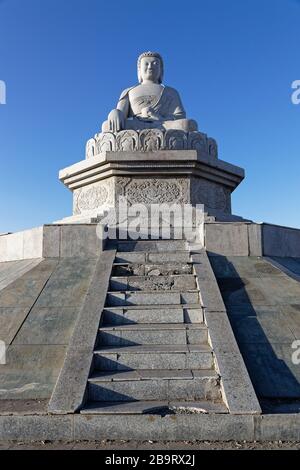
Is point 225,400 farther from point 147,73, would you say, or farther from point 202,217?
point 147,73

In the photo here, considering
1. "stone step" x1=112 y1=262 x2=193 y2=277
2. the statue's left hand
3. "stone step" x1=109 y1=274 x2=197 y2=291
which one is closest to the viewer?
"stone step" x1=109 y1=274 x2=197 y2=291

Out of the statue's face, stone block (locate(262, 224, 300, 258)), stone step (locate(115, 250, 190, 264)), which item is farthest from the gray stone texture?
the statue's face

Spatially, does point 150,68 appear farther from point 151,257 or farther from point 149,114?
point 151,257

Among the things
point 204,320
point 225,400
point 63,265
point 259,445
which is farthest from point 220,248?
point 259,445

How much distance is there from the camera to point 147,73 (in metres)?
11.3

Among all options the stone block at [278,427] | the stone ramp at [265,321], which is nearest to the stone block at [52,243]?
the stone ramp at [265,321]

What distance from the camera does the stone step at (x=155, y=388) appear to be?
4.04 m

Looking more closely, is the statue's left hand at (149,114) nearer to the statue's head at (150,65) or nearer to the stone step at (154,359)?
the statue's head at (150,65)

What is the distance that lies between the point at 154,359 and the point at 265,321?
1.54 metres

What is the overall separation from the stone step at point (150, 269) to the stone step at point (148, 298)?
636 millimetres

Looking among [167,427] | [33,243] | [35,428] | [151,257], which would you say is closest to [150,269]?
[151,257]

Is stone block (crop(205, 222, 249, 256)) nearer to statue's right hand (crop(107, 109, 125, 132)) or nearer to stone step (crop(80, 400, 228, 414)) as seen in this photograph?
stone step (crop(80, 400, 228, 414))

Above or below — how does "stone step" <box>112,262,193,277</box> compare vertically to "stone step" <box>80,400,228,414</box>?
above

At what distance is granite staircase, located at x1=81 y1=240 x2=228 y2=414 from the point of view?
402 centimetres
